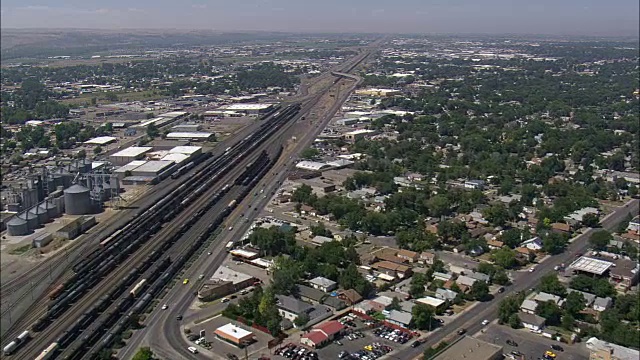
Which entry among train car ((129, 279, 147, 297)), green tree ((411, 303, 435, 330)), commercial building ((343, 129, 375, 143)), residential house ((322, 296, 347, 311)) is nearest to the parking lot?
green tree ((411, 303, 435, 330))

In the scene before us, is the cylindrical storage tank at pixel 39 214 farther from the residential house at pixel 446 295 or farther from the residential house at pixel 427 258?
the residential house at pixel 446 295

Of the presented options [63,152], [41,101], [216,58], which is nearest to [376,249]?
[63,152]

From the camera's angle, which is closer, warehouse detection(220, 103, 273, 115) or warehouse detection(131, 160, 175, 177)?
warehouse detection(131, 160, 175, 177)

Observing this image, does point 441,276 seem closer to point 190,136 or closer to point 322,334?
point 322,334

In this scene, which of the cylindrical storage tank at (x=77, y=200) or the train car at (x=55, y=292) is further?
the cylindrical storage tank at (x=77, y=200)

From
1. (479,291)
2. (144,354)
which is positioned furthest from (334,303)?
(144,354)

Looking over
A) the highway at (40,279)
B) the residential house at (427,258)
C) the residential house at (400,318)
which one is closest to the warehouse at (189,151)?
the highway at (40,279)

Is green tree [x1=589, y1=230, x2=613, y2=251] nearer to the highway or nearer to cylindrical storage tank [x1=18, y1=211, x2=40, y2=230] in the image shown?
the highway
